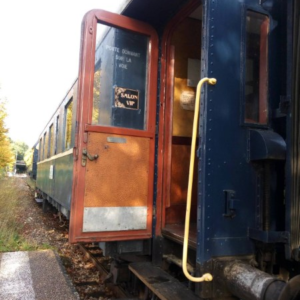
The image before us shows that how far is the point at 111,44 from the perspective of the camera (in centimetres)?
353

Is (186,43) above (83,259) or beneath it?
above

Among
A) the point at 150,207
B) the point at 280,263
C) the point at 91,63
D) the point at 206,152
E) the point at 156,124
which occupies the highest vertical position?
the point at 91,63

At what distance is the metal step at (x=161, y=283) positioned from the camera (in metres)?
2.56

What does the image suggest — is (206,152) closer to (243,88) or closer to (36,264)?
(243,88)

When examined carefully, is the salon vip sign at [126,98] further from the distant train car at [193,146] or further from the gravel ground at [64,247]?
the gravel ground at [64,247]

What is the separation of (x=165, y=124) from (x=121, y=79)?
69 cm

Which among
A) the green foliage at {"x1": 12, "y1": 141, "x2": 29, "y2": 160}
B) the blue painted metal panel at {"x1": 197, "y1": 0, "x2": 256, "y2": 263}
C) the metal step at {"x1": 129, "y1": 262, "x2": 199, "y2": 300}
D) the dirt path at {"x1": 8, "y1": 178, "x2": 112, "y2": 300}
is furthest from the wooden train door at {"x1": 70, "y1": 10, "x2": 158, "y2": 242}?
the green foliage at {"x1": 12, "y1": 141, "x2": 29, "y2": 160}

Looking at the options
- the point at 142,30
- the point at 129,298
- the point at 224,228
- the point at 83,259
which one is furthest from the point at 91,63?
the point at 83,259

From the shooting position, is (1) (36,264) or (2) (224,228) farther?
(1) (36,264)

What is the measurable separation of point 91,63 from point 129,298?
2454 mm

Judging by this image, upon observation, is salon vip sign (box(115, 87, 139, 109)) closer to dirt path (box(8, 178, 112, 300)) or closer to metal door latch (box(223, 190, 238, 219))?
metal door latch (box(223, 190, 238, 219))

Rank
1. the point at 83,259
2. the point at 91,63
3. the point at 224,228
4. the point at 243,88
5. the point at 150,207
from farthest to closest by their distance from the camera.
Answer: the point at 83,259, the point at 150,207, the point at 91,63, the point at 243,88, the point at 224,228

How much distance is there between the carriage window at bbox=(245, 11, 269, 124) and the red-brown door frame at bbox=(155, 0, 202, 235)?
109 cm

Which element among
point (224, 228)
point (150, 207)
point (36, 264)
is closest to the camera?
point (224, 228)
